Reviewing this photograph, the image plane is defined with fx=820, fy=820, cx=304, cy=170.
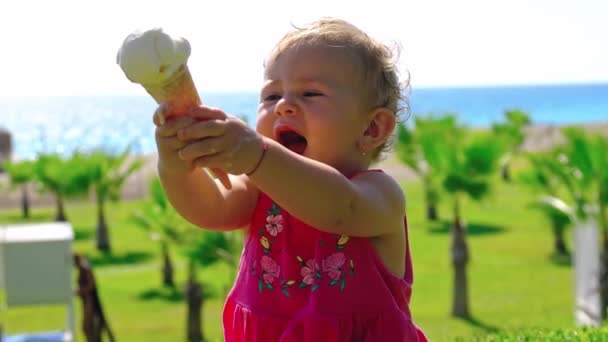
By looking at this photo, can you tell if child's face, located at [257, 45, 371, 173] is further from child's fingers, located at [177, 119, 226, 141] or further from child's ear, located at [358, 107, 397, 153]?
child's fingers, located at [177, 119, 226, 141]

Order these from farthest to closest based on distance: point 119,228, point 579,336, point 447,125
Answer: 1. point 119,228
2. point 447,125
3. point 579,336

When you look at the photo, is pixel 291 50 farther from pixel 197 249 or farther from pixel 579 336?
pixel 197 249

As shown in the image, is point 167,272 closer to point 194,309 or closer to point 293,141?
point 194,309

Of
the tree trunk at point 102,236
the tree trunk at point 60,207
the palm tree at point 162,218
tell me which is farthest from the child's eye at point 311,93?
the tree trunk at point 60,207

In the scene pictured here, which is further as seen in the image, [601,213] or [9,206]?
[9,206]

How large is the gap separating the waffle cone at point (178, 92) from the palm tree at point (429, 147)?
1229 cm

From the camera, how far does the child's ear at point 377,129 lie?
186 cm

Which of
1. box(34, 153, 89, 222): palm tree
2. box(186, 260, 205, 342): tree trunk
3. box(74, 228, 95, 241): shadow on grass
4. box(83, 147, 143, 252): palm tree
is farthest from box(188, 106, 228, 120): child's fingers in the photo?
box(74, 228, 95, 241): shadow on grass

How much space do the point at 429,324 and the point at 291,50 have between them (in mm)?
12433

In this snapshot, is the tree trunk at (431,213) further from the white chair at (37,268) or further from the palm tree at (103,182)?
the white chair at (37,268)

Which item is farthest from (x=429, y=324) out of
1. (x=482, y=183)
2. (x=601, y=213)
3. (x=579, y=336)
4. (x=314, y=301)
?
(x=314, y=301)

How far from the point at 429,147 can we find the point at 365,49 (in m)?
12.7

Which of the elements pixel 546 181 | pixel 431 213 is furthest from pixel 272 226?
pixel 431 213

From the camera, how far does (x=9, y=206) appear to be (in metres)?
31.2
